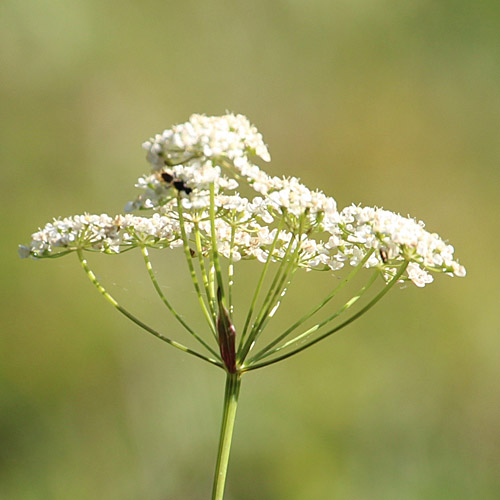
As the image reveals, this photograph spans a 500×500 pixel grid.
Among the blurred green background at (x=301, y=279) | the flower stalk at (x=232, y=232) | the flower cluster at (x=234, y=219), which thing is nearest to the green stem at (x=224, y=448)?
the flower stalk at (x=232, y=232)

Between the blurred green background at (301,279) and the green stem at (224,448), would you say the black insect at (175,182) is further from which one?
the blurred green background at (301,279)

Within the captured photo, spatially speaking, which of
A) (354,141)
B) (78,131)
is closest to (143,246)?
(78,131)

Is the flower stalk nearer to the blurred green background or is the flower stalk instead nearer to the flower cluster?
the flower cluster

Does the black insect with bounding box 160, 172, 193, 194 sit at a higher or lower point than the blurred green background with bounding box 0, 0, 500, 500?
lower

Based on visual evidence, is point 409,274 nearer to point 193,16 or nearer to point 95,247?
point 95,247

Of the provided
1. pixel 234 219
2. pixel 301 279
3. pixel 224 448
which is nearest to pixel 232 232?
pixel 234 219

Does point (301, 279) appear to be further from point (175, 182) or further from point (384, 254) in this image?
point (175, 182)

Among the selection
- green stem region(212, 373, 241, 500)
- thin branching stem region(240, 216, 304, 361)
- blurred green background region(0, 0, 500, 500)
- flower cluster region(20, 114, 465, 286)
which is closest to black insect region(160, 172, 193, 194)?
flower cluster region(20, 114, 465, 286)
